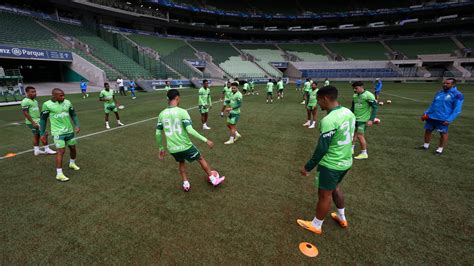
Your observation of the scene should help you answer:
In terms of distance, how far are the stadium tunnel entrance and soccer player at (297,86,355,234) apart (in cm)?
3313

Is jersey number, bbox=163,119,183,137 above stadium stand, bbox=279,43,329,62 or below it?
below

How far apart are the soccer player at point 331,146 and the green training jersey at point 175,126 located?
7.35 feet

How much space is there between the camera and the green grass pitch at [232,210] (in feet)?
9.61

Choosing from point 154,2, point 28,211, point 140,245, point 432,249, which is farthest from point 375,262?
point 154,2

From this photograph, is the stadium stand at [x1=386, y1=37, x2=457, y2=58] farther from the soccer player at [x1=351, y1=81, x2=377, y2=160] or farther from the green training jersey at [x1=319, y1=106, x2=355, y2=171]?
the green training jersey at [x1=319, y1=106, x2=355, y2=171]

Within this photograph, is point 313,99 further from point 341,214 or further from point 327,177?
point 327,177

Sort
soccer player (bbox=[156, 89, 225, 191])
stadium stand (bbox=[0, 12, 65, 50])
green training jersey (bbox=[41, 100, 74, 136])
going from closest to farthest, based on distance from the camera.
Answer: soccer player (bbox=[156, 89, 225, 191])
green training jersey (bbox=[41, 100, 74, 136])
stadium stand (bbox=[0, 12, 65, 50])

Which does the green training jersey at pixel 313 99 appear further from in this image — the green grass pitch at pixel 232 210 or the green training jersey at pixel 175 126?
the green training jersey at pixel 175 126

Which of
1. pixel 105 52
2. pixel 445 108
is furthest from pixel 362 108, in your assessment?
pixel 105 52

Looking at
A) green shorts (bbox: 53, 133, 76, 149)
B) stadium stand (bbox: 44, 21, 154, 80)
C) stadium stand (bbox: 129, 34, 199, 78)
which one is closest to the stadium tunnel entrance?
stadium stand (bbox: 44, 21, 154, 80)

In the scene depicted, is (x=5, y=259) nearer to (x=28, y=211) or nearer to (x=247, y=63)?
(x=28, y=211)

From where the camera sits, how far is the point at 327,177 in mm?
2984

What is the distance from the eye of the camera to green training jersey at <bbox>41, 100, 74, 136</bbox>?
495 centimetres

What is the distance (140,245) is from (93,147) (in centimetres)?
570
